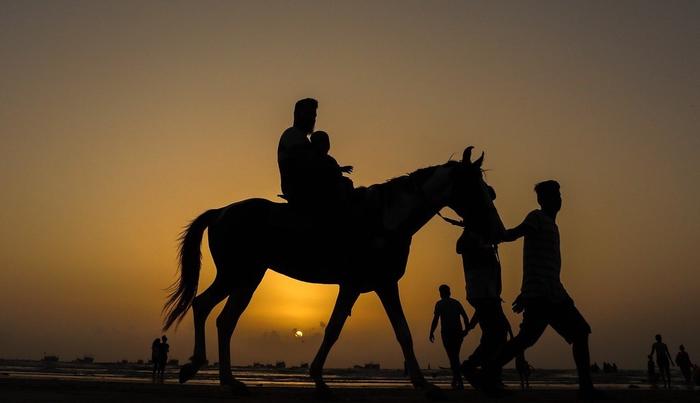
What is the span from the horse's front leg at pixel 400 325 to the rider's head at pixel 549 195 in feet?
6.65

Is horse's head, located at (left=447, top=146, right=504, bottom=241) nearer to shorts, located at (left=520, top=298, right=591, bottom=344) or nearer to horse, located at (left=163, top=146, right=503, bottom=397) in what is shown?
horse, located at (left=163, top=146, right=503, bottom=397)

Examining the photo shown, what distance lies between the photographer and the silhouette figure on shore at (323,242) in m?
7.59

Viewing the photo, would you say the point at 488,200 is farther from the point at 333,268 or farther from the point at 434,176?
the point at 333,268

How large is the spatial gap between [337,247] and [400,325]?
121 cm

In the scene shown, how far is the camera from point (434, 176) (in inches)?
313

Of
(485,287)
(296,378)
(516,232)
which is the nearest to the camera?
(516,232)

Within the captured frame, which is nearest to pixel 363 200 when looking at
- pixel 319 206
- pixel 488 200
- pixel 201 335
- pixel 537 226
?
pixel 319 206

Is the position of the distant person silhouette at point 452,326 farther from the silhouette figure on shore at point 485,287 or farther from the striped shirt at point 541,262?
the striped shirt at point 541,262

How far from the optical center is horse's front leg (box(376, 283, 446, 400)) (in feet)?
25.0

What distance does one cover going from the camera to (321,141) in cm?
830

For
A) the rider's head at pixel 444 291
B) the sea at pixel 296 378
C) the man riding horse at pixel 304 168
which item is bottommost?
the sea at pixel 296 378

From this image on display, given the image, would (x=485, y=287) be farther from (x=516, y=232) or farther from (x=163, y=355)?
(x=163, y=355)

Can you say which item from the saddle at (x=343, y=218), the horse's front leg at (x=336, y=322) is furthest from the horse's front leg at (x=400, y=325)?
the saddle at (x=343, y=218)

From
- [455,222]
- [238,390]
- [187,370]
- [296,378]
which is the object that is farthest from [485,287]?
[296,378]
